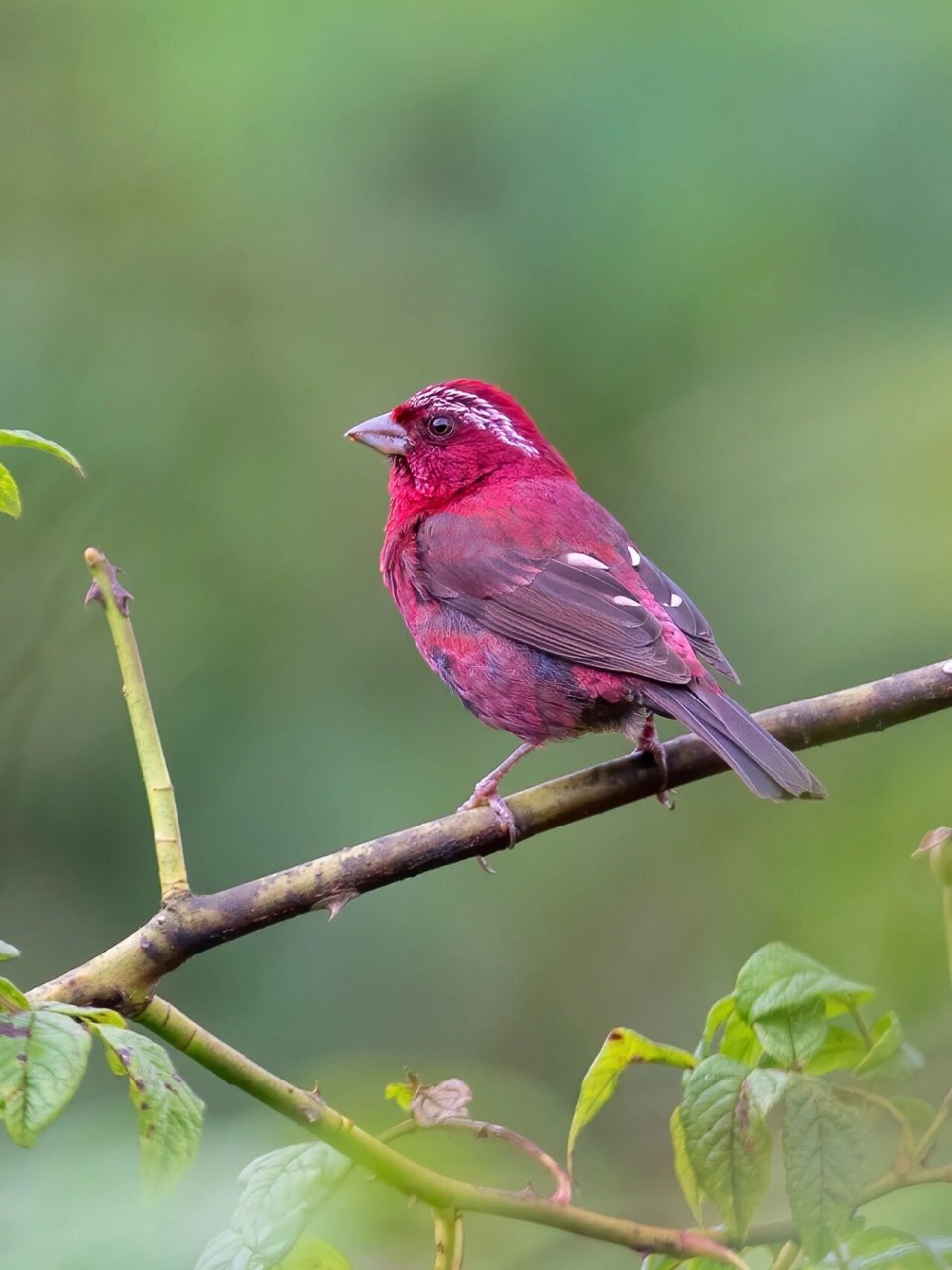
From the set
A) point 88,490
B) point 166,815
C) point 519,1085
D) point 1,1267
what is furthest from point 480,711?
point 1,1267

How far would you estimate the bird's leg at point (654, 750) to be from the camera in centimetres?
320

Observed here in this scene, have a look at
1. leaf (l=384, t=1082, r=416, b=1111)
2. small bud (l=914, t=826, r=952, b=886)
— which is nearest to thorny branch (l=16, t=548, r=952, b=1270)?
leaf (l=384, t=1082, r=416, b=1111)

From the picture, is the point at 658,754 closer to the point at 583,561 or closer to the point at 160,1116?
the point at 583,561

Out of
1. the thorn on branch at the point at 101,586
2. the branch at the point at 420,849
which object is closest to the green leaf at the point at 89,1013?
the branch at the point at 420,849

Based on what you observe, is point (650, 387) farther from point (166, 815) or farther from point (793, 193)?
point (166, 815)

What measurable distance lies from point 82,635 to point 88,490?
0.55 meters

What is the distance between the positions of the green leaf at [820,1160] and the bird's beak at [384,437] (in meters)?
3.34

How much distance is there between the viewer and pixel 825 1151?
4.71ft

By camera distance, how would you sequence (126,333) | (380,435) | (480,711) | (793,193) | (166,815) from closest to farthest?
(166,815), (480,711), (380,435), (793,193), (126,333)

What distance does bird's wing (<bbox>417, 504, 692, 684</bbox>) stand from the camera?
3.80 meters

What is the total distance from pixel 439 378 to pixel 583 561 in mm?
2438

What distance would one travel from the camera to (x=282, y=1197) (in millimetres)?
1473

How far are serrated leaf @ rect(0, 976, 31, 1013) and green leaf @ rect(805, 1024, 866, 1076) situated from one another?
816 millimetres

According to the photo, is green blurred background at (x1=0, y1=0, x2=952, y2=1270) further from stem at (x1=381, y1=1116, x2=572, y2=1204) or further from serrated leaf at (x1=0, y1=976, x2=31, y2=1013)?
serrated leaf at (x1=0, y1=976, x2=31, y2=1013)
